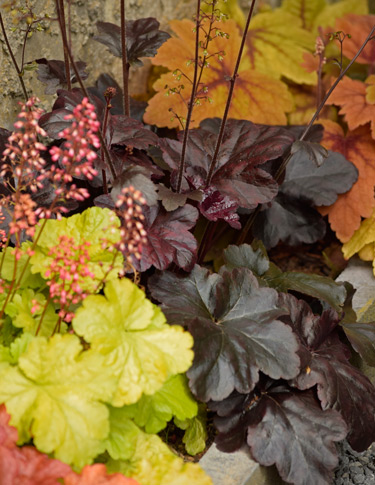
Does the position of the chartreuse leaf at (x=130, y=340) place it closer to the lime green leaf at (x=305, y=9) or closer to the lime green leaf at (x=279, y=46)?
the lime green leaf at (x=279, y=46)

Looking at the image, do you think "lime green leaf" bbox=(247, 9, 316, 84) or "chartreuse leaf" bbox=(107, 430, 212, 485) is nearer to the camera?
"chartreuse leaf" bbox=(107, 430, 212, 485)

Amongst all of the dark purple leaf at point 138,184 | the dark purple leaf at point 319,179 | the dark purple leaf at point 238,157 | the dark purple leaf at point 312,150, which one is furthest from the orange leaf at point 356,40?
the dark purple leaf at point 138,184

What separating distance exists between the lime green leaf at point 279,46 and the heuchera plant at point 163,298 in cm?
43

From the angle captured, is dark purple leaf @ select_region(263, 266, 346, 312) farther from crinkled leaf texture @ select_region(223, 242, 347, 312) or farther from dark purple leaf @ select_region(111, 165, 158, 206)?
dark purple leaf @ select_region(111, 165, 158, 206)

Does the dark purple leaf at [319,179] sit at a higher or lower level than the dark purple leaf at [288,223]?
higher

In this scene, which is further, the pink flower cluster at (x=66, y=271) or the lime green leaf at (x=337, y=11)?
the lime green leaf at (x=337, y=11)

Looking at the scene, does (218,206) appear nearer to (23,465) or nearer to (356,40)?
(23,465)

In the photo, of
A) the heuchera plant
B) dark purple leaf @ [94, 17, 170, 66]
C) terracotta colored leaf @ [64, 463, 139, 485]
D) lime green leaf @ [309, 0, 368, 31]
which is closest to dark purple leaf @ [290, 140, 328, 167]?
the heuchera plant

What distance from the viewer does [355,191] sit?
2199 mm

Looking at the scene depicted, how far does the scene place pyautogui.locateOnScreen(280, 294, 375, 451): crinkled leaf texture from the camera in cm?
154

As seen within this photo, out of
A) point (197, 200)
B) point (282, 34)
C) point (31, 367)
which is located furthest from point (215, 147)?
point (282, 34)

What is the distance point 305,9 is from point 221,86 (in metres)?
0.98

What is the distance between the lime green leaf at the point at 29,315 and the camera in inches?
54.3

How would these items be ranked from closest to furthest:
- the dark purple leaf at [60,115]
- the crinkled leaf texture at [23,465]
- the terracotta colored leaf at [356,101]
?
1. the crinkled leaf texture at [23,465]
2. the dark purple leaf at [60,115]
3. the terracotta colored leaf at [356,101]
